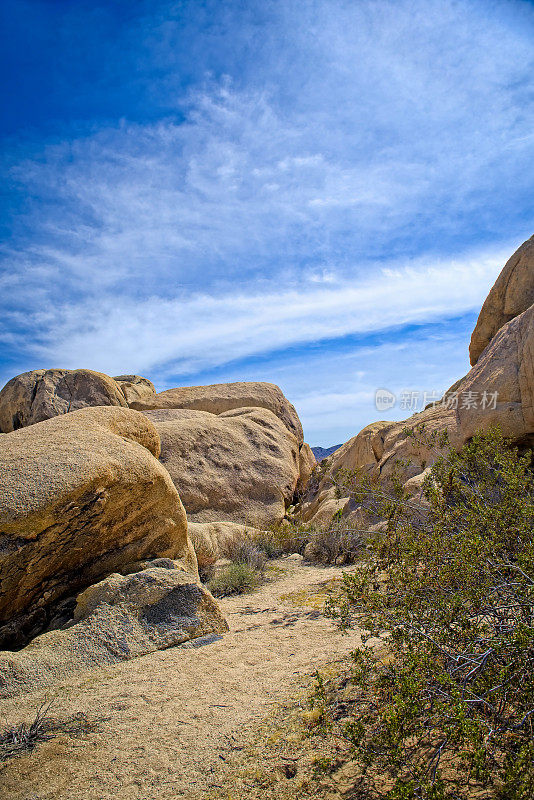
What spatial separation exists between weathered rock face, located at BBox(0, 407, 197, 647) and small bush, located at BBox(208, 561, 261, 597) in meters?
1.34

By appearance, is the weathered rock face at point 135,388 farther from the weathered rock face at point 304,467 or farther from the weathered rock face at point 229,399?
the weathered rock face at point 304,467

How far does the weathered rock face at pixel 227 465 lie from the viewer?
11289 mm

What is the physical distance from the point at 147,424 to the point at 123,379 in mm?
10471

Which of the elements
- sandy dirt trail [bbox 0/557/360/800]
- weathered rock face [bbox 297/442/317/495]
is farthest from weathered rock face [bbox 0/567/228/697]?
weathered rock face [bbox 297/442/317/495]

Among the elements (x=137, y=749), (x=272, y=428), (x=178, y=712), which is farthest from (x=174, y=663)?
(x=272, y=428)

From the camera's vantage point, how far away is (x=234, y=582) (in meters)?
7.04

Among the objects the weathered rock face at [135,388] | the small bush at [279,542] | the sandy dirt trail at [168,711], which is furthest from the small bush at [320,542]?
the weathered rock face at [135,388]

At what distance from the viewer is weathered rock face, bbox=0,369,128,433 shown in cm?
1223

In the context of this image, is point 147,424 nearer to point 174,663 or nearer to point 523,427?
point 174,663

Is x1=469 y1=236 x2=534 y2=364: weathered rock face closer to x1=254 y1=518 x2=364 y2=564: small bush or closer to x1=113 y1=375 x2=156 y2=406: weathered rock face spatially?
x1=254 y1=518 x2=364 y2=564: small bush

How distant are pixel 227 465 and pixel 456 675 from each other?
391 inches

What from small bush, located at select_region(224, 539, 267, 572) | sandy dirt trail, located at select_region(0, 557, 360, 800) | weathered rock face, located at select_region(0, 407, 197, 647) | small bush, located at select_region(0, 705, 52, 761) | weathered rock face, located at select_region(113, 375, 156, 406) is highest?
weathered rock face, located at select_region(113, 375, 156, 406)

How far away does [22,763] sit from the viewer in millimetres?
2814

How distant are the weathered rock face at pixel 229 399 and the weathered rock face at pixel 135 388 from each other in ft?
0.89
